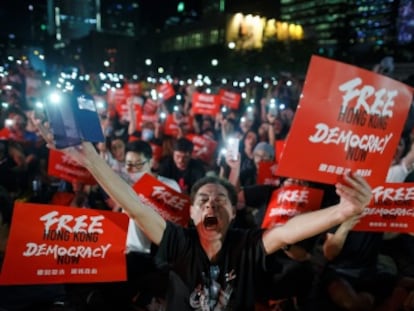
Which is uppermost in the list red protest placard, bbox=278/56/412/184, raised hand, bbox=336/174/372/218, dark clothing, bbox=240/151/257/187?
red protest placard, bbox=278/56/412/184

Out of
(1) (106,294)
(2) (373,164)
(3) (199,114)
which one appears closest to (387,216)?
(2) (373,164)

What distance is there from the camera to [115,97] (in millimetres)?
13000

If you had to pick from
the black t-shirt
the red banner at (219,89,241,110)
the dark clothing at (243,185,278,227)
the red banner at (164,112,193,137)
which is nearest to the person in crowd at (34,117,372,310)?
the black t-shirt

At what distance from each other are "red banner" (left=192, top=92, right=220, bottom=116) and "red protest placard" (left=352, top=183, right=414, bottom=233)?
25.7 feet

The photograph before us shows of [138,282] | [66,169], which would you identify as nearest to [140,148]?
[66,169]

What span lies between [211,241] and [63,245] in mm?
1069

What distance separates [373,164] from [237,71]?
29684 mm

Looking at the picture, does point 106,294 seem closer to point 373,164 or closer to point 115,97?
point 373,164

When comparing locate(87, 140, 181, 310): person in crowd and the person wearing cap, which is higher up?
the person wearing cap

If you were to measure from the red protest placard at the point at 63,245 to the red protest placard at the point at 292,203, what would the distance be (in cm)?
163

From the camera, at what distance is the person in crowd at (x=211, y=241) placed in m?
2.49

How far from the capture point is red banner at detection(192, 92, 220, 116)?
11320 millimetres

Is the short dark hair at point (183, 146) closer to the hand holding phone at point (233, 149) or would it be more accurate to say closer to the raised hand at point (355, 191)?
the hand holding phone at point (233, 149)

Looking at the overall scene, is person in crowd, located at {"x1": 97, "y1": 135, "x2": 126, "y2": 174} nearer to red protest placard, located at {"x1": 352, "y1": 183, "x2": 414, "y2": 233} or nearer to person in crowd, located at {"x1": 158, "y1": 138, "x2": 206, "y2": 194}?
person in crowd, located at {"x1": 158, "y1": 138, "x2": 206, "y2": 194}
